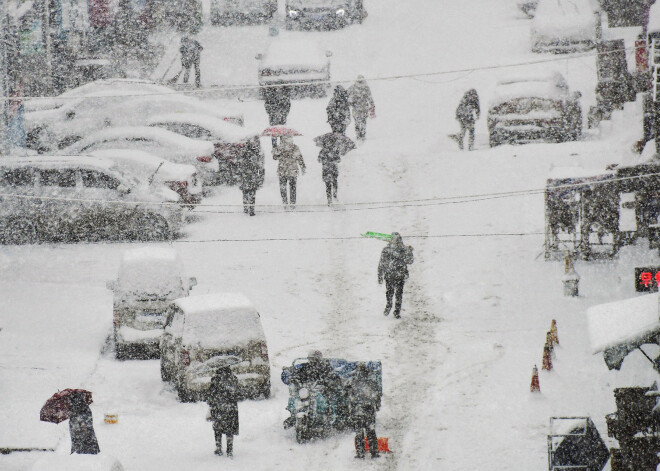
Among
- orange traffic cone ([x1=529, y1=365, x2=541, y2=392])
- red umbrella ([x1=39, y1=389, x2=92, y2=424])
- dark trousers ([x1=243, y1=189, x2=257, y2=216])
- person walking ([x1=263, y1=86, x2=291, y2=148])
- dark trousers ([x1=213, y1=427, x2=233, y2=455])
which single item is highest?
person walking ([x1=263, y1=86, x2=291, y2=148])

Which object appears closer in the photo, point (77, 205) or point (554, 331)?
point (554, 331)

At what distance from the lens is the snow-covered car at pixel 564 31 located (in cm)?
3634

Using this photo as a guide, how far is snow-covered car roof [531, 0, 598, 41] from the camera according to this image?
36344mm

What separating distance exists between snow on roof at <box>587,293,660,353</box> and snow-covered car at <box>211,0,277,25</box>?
28.7 m

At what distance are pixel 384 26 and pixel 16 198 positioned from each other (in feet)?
67.7

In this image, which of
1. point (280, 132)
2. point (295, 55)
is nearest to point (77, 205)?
point (280, 132)

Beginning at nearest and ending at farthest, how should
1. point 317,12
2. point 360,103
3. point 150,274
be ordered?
point 150,274 → point 360,103 → point 317,12

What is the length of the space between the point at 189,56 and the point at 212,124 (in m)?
6.91

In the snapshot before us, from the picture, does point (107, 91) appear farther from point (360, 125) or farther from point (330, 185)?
point (330, 185)

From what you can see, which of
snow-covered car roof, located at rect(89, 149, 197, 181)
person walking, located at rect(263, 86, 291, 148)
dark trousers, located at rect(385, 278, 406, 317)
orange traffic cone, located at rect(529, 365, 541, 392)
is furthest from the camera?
person walking, located at rect(263, 86, 291, 148)

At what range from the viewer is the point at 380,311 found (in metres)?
21.3

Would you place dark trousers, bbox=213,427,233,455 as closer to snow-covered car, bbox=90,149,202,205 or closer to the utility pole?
snow-covered car, bbox=90,149,202,205

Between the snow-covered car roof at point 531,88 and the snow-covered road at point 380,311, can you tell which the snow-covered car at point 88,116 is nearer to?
the snow-covered road at point 380,311

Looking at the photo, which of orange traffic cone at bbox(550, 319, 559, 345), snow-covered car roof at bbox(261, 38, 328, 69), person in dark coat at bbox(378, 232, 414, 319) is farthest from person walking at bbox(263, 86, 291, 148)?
orange traffic cone at bbox(550, 319, 559, 345)
